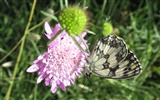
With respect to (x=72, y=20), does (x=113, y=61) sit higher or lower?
lower

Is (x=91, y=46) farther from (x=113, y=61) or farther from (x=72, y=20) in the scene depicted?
(x=72, y=20)

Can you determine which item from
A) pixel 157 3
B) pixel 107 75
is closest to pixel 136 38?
pixel 157 3

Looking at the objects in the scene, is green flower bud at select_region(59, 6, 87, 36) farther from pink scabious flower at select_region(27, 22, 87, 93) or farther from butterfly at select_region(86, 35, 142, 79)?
butterfly at select_region(86, 35, 142, 79)

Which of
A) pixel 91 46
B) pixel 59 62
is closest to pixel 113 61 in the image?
pixel 59 62

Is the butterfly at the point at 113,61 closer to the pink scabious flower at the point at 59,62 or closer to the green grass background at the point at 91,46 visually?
the pink scabious flower at the point at 59,62

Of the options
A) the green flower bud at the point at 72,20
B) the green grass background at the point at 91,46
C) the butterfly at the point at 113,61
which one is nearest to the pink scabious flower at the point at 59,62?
the butterfly at the point at 113,61

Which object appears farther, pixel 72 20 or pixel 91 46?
pixel 91 46

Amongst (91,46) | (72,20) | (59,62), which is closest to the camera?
(72,20)
